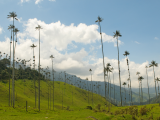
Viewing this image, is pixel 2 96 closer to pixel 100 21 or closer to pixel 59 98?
pixel 59 98

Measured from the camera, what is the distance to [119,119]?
28781 mm

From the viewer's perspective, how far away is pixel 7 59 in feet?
529

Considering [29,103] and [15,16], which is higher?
[15,16]

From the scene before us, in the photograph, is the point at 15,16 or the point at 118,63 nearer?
the point at 15,16

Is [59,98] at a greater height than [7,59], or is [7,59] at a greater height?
[7,59]

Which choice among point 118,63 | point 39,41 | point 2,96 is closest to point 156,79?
point 118,63

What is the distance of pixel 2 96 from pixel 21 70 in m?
102

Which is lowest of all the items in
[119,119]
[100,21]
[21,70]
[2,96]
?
[2,96]

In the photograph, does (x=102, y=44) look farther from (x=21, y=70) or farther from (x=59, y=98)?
(x=21, y=70)

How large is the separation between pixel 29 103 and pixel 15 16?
6652cm

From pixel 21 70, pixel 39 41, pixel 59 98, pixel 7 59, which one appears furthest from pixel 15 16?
pixel 21 70

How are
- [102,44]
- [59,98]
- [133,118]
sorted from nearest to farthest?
[133,118] < [102,44] < [59,98]

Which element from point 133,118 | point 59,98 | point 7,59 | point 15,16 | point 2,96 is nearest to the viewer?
point 133,118

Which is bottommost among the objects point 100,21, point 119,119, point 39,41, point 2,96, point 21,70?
point 2,96
